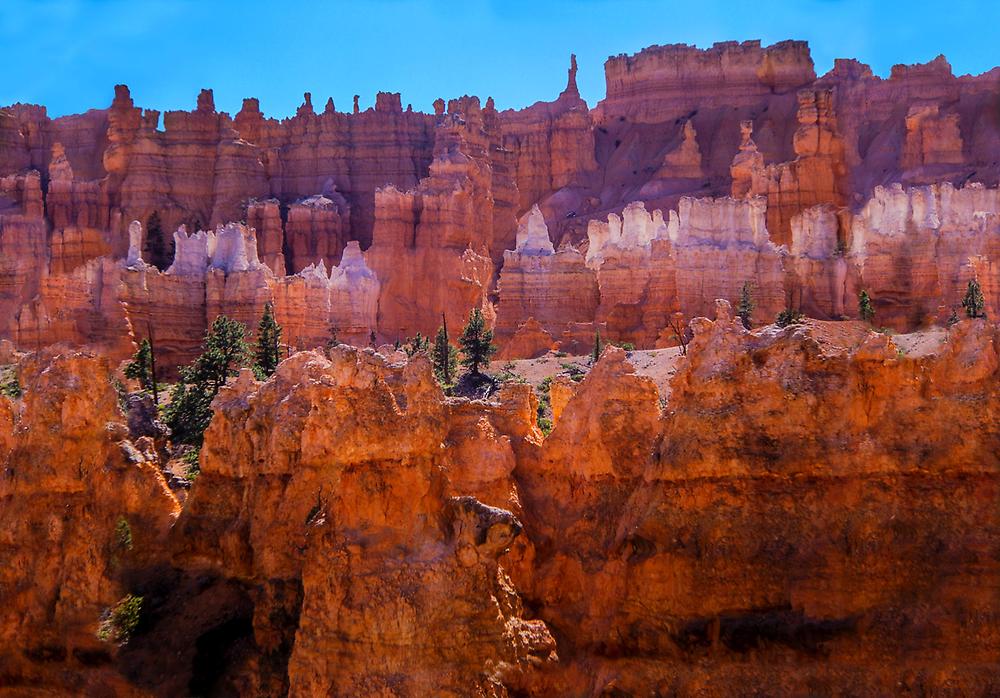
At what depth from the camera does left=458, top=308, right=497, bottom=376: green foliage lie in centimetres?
5438

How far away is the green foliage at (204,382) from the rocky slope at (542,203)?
1153cm

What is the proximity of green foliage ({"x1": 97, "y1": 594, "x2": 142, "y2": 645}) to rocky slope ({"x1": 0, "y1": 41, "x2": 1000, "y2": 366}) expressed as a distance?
3564 cm

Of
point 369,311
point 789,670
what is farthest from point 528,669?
point 369,311

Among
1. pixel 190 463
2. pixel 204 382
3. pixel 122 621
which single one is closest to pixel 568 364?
pixel 204 382

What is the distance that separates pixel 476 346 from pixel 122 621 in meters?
29.9

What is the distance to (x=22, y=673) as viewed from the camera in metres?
25.2

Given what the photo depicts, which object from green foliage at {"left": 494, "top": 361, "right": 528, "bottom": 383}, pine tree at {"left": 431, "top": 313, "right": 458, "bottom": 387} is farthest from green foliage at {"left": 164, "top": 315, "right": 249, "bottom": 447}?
green foliage at {"left": 494, "top": 361, "right": 528, "bottom": 383}

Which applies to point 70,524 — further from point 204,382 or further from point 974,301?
point 974,301

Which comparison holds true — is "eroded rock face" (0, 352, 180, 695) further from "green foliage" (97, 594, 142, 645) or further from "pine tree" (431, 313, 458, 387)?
"pine tree" (431, 313, 458, 387)

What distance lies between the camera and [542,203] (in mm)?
92750

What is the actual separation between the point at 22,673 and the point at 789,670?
11498 millimetres

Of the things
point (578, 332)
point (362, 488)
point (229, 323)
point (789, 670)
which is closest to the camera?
point (789, 670)

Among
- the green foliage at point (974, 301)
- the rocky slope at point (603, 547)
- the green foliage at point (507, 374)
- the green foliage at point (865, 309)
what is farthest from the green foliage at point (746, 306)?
the rocky slope at point (603, 547)

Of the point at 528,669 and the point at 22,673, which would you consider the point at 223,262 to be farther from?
the point at 528,669
